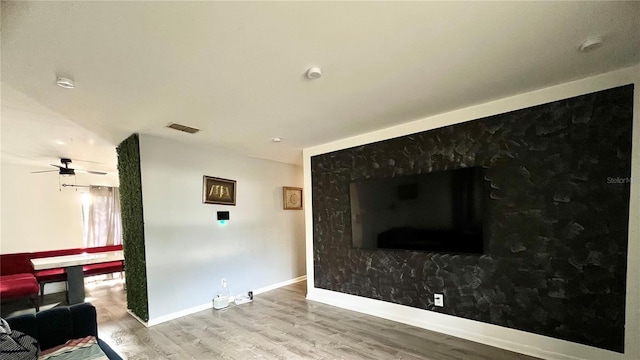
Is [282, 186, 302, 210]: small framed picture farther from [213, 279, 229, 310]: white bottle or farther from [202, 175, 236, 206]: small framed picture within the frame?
[213, 279, 229, 310]: white bottle

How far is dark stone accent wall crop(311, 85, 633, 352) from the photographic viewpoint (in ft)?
6.93

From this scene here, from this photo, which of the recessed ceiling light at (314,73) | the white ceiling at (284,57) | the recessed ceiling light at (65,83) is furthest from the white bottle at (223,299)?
the recessed ceiling light at (314,73)

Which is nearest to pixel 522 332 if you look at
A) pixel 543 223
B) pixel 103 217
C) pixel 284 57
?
pixel 543 223

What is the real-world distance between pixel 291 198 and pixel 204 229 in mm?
1891

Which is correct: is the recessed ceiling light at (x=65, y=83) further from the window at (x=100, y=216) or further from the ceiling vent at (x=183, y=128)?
the window at (x=100, y=216)

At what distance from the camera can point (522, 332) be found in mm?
2451

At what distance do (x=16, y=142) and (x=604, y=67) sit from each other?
21.5 feet

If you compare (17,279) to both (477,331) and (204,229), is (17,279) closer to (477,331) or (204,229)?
(204,229)

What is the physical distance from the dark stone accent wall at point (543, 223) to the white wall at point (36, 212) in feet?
22.0

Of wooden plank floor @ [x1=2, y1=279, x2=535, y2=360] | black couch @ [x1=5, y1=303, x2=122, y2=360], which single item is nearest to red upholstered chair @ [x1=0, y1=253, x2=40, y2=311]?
wooden plank floor @ [x1=2, y1=279, x2=535, y2=360]

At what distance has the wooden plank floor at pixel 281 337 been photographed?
100 inches

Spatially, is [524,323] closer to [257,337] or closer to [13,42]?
[257,337]

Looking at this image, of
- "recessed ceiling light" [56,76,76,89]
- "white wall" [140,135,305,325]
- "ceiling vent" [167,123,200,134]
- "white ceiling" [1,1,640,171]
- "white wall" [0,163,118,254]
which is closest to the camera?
"white ceiling" [1,1,640,171]

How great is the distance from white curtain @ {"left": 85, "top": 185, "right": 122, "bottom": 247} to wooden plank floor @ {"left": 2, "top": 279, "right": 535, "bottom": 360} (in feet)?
7.46
